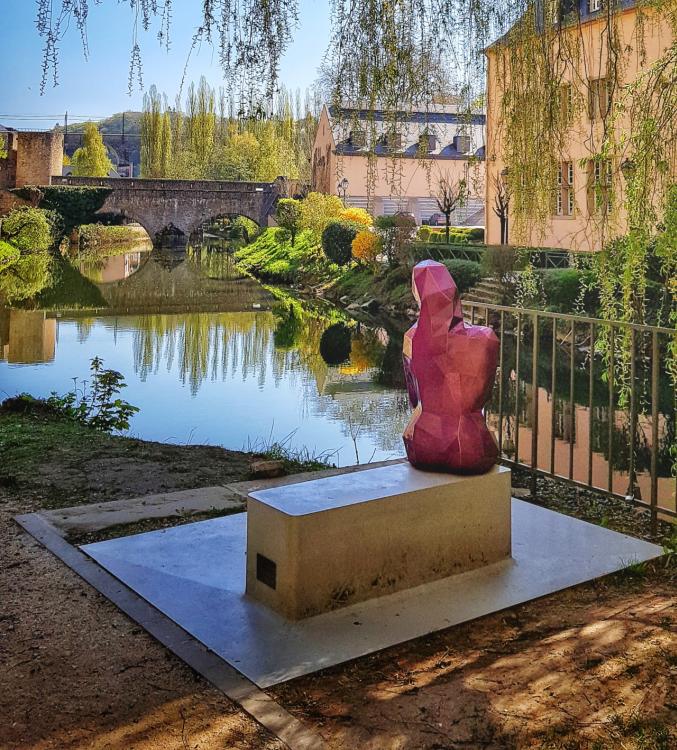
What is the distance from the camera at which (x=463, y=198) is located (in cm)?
412

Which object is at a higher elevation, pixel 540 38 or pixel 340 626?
pixel 540 38

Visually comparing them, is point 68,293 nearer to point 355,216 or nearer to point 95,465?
point 355,216

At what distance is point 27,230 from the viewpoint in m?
32.8

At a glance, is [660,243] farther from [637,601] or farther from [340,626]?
[340,626]

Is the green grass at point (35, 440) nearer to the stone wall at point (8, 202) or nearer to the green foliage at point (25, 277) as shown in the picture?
the green foliage at point (25, 277)

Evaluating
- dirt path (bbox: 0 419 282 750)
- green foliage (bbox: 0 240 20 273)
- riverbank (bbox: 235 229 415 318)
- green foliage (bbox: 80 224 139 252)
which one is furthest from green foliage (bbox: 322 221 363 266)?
dirt path (bbox: 0 419 282 750)

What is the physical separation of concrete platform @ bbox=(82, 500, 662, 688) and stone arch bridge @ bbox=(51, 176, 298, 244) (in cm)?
3597

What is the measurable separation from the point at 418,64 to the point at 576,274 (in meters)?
11.3

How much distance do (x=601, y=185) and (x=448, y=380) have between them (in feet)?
3.53

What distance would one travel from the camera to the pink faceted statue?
3.96 metres

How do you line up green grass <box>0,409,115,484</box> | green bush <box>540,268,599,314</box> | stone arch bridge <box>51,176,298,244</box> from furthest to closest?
stone arch bridge <box>51,176,298,244</box>
green bush <box>540,268,599,314</box>
green grass <box>0,409,115,484</box>

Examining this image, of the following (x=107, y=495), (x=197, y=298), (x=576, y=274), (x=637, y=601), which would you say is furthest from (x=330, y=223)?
(x=637, y=601)

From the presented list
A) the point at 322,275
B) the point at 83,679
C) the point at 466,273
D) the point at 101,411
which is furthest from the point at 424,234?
the point at 83,679

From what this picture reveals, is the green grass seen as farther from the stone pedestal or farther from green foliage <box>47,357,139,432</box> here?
the stone pedestal
